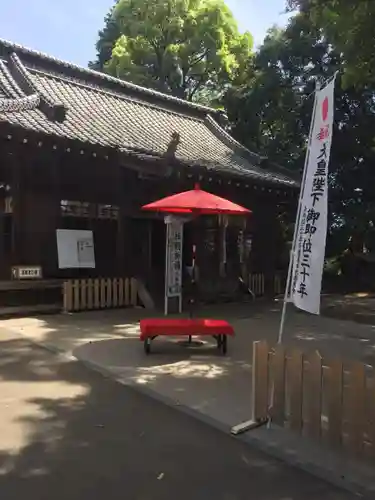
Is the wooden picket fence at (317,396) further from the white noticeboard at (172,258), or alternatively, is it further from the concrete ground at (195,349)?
the white noticeboard at (172,258)

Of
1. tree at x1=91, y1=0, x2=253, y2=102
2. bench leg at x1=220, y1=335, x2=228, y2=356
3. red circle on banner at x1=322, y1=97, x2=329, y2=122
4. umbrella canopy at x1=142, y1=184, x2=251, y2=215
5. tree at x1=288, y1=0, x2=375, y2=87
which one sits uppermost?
tree at x1=91, y1=0, x2=253, y2=102

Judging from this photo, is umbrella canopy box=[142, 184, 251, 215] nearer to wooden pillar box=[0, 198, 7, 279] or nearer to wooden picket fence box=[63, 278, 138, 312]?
wooden picket fence box=[63, 278, 138, 312]

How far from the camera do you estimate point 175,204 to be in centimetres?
780

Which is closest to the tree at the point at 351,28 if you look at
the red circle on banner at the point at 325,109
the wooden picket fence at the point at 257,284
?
the red circle on banner at the point at 325,109

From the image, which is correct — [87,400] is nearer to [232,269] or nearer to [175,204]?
[175,204]

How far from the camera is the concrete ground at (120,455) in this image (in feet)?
10.8

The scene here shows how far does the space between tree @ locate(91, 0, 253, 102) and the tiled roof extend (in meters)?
9.12

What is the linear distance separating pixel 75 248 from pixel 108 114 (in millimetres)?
4918

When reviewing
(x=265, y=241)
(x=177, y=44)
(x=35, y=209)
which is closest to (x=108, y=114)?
(x=35, y=209)

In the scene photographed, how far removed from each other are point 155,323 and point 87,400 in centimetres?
204

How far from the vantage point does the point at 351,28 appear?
5875 mm

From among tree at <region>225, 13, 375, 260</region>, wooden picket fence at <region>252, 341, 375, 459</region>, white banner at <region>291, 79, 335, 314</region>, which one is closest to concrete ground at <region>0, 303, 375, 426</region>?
wooden picket fence at <region>252, 341, 375, 459</region>

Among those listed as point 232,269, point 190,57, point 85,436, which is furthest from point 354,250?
point 85,436

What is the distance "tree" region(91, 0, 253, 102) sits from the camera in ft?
87.3
